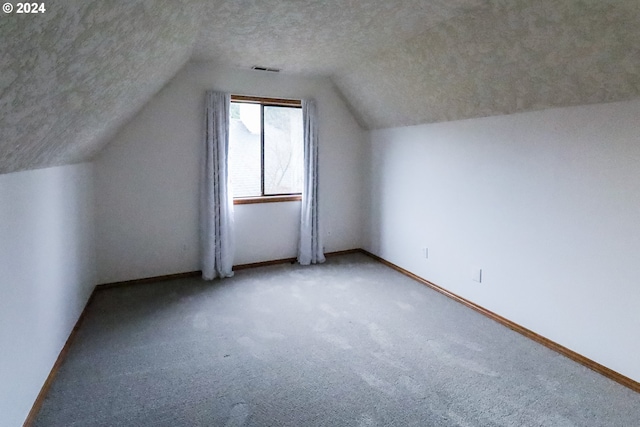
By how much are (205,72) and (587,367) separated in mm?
4321

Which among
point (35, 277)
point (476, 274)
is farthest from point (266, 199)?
point (35, 277)

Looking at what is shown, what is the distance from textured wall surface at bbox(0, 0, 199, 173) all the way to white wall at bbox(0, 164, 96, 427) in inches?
7.6

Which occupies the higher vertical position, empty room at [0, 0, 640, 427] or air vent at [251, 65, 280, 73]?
air vent at [251, 65, 280, 73]

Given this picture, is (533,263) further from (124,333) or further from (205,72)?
(205,72)

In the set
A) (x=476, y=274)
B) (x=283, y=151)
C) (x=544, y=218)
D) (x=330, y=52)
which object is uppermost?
(x=330, y=52)

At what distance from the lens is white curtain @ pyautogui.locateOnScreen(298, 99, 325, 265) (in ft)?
14.9

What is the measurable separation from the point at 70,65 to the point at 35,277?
1305 millimetres

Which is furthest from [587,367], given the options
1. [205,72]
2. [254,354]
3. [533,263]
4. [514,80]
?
[205,72]

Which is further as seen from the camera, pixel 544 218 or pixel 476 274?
pixel 476 274

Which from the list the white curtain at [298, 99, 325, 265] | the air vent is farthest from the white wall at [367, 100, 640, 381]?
the air vent

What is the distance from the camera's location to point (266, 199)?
4516 millimetres

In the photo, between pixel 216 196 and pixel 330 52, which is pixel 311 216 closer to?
pixel 216 196

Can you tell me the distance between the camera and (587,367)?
7.86 feet

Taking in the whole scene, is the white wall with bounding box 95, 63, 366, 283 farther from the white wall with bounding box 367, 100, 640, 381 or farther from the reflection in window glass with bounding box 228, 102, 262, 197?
the white wall with bounding box 367, 100, 640, 381
